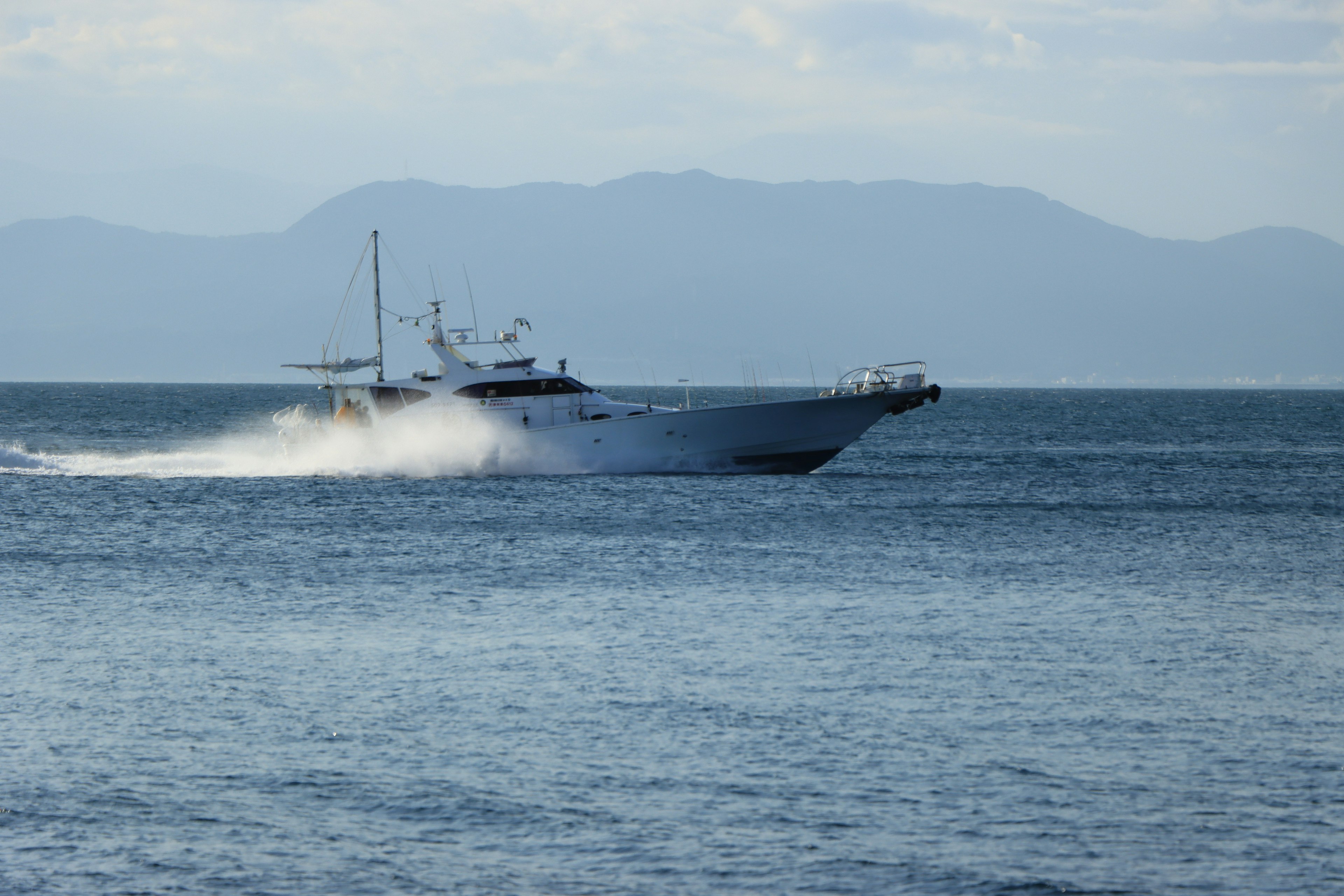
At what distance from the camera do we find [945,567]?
83.3 feet

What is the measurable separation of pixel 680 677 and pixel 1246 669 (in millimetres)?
7315

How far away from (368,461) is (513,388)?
6374 mm

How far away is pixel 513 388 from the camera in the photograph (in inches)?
1449

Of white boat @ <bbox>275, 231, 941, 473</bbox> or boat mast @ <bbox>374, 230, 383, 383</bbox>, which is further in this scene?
white boat @ <bbox>275, 231, 941, 473</bbox>

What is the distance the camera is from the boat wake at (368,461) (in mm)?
37844

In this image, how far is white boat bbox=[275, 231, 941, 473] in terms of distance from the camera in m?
36.9

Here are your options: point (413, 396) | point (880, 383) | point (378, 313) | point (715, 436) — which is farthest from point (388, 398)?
point (880, 383)

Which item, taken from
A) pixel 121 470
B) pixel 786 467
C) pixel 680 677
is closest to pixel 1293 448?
pixel 786 467

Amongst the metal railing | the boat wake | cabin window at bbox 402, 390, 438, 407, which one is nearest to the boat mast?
cabin window at bbox 402, 390, 438, 407

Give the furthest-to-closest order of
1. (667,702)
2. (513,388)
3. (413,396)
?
(413,396) → (513,388) → (667,702)

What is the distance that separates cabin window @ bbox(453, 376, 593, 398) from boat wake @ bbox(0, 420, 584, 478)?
3.30 feet

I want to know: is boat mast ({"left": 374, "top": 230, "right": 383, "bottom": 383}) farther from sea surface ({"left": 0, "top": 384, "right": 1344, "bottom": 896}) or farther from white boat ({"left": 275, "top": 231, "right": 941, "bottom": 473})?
sea surface ({"left": 0, "top": 384, "right": 1344, "bottom": 896})

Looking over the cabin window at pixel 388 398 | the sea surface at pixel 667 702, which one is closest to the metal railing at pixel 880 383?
the sea surface at pixel 667 702

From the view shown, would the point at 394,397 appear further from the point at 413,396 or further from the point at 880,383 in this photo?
the point at 880,383
